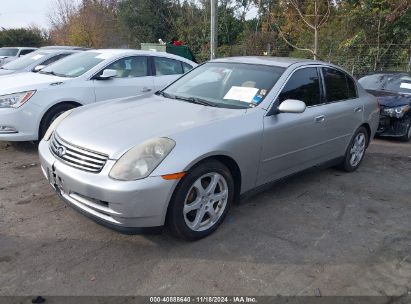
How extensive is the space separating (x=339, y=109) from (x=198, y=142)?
241 centimetres

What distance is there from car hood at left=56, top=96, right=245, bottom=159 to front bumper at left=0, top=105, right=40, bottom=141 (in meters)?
1.84

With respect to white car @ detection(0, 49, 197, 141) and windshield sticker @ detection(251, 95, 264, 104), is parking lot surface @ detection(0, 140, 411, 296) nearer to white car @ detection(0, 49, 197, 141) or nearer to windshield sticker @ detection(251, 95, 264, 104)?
windshield sticker @ detection(251, 95, 264, 104)

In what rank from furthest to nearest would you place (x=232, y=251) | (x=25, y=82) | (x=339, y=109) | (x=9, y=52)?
(x=9, y=52) → (x=25, y=82) → (x=339, y=109) → (x=232, y=251)

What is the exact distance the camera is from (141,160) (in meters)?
3.07

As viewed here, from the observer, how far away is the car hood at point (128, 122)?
3248mm

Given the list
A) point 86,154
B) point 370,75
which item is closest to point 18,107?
point 86,154

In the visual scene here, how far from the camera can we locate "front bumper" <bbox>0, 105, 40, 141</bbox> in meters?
5.57

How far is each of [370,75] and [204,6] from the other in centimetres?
1628

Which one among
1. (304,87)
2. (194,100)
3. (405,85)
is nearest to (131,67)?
(194,100)

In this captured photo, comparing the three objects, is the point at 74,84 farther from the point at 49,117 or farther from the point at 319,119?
the point at 319,119

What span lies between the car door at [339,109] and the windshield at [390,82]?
340cm

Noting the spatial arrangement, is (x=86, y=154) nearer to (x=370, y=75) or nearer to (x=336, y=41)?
(x=370, y=75)

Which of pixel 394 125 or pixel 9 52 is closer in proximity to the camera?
pixel 394 125

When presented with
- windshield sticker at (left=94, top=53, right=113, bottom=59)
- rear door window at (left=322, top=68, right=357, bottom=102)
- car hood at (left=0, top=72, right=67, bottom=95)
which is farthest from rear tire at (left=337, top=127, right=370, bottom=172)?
car hood at (left=0, top=72, right=67, bottom=95)
